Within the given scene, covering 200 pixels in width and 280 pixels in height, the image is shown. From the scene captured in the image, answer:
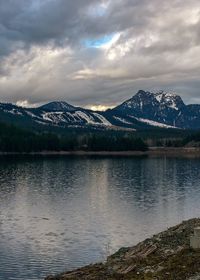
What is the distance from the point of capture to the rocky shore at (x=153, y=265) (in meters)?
32.3

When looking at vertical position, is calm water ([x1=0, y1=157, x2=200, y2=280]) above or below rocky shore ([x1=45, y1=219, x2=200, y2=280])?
below

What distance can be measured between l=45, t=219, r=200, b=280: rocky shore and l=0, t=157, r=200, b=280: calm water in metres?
9.84

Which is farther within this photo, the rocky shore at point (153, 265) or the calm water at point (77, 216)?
the calm water at point (77, 216)

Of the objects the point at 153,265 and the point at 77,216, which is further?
the point at 77,216

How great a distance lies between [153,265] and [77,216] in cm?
4792

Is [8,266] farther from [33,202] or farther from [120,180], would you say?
[120,180]

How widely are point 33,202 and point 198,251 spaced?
66462 millimetres

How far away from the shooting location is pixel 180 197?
10788 cm

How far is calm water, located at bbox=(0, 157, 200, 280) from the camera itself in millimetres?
52938

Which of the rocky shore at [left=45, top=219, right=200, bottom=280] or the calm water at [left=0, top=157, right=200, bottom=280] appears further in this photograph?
the calm water at [left=0, top=157, right=200, bottom=280]

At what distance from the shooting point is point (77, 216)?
82000 mm

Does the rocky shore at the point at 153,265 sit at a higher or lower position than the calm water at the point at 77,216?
higher

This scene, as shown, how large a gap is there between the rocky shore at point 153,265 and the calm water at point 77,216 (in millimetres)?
9844

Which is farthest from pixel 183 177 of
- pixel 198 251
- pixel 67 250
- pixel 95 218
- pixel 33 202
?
pixel 198 251
